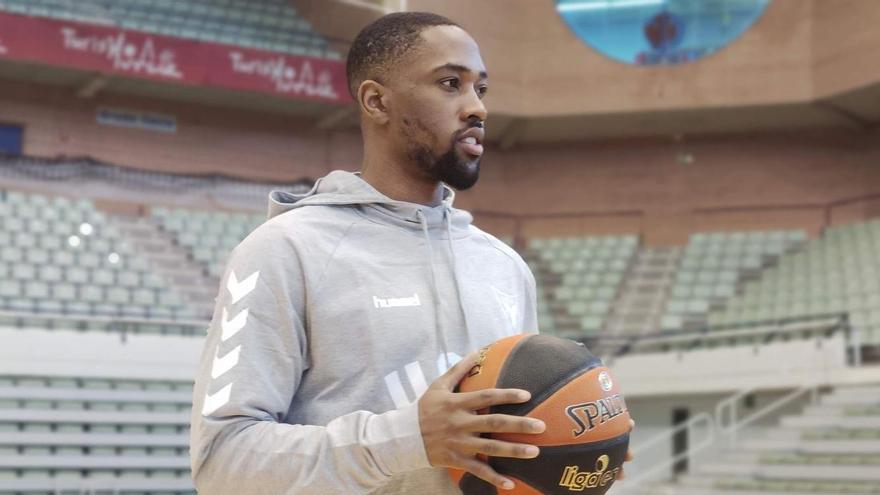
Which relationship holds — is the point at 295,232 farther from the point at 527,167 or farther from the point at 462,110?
the point at 527,167

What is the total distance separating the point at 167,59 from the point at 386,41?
11.7m

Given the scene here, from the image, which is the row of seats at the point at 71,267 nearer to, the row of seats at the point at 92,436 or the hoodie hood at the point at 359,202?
the row of seats at the point at 92,436

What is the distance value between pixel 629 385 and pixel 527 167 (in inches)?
178

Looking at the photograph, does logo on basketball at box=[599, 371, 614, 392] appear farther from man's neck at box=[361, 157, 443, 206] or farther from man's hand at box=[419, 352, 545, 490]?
man's neck at box=[361, 157, 443, 206]

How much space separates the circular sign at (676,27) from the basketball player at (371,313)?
13131 millimetres

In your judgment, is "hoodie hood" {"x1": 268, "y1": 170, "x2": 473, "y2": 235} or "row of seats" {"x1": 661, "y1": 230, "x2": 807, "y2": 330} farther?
"row of seats" {"x1": 661, "y1": 230, "x2": 807, "y2": 330}

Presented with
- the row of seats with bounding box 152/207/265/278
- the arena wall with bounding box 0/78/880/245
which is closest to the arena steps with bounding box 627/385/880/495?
the arena wall with bounding box 0/78/880/245

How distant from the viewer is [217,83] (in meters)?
13.1

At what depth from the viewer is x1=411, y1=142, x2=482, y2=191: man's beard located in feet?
5.45

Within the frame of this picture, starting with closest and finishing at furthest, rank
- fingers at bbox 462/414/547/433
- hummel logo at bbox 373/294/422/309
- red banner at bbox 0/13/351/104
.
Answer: fingers at bbox 462/414/547/433 < hummel logo at bbox 373/294/422/309 < red banner at bbox 0/13/351/104

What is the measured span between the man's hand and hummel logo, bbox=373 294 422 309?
10.1 inches

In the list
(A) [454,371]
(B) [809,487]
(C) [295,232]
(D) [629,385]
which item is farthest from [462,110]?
(D) [629,385]

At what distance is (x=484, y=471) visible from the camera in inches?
52.9

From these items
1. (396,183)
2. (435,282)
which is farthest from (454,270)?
(396,183)
